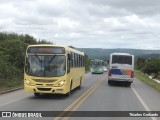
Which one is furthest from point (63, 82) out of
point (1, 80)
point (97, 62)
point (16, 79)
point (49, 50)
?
point (97, 62)

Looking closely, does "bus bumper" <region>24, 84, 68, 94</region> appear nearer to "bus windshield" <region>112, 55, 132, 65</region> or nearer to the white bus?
the white bus

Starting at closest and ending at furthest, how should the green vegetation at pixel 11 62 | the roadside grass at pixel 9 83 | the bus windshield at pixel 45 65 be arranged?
the bus windshield at pixel 45 65, the roadside grass at pixel 9 83, the green vegetation at pixel 11 62

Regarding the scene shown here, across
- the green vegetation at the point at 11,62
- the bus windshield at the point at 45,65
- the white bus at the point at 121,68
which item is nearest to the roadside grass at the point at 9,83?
the green vegetation at the point at 11,62

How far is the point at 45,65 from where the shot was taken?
19.7 m

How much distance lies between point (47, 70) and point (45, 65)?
0.94 feet

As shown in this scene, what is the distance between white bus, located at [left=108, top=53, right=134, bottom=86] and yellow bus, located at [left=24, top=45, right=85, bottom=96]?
13.8 m

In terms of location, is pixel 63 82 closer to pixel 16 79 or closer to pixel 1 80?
pixel 1 80

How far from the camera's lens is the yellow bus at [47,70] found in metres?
19.4

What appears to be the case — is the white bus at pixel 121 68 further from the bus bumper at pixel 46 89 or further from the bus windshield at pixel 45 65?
the bus bumper at pixel 46 89

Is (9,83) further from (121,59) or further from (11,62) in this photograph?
(121,59)

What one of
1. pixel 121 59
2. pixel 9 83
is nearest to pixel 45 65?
pixel 9 83

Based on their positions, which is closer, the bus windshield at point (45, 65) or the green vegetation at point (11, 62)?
the bus windshield at point (45, 65)

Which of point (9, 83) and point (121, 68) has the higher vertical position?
point (121, 68)

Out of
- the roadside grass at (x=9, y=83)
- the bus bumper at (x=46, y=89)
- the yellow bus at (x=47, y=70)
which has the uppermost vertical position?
Result: the yellow bus at (x=47, y=70)
